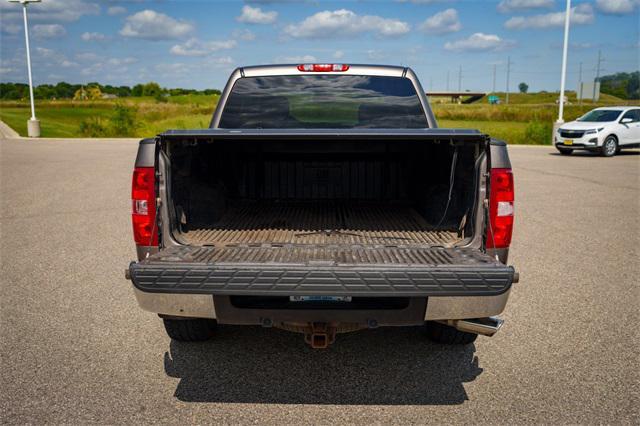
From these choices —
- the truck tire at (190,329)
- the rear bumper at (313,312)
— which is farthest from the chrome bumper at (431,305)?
the truck tire at (190,329)

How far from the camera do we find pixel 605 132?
19.5m

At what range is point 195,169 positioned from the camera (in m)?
3.95

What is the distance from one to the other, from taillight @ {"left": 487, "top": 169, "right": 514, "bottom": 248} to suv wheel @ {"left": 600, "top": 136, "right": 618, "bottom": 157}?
18437 mm

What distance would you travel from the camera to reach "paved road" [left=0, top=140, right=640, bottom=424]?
127 inches

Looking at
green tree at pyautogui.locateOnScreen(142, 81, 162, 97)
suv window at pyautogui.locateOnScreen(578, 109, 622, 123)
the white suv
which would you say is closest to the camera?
the white suv

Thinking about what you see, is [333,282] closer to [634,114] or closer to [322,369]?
[322,369]

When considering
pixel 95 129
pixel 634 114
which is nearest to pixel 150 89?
pixel 95 129

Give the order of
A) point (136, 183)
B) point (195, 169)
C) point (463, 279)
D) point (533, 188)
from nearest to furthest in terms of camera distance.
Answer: point (463, 279), point (136, 183), point (195, 169), point (533, 188)

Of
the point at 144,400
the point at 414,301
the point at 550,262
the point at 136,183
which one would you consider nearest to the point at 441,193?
the point at 414,301

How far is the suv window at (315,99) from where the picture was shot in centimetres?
511

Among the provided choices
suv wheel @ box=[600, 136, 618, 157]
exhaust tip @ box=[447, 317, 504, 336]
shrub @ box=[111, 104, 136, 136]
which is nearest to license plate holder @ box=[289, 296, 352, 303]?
exhaust tip @ box=[447, 317, 504, 336]

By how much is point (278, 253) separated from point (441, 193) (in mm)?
1458

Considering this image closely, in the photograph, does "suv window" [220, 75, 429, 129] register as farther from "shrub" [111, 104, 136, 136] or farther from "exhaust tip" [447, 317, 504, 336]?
"shrub" [111, 104, 136, 136]

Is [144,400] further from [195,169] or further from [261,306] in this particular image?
[195,169]
